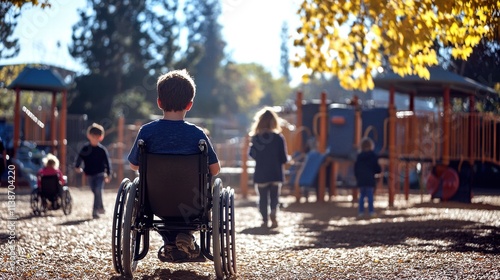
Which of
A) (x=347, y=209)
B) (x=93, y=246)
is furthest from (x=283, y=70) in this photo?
(x=93, y=246)

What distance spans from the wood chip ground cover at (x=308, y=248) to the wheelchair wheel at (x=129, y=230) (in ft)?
0.89

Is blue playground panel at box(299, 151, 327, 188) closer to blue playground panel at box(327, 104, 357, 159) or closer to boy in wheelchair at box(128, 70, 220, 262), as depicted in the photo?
blue playground panel at box(327, 104, 357, 159)

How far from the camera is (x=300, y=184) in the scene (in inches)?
645

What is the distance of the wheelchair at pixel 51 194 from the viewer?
13.0 m

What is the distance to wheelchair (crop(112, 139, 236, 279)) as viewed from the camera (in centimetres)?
576

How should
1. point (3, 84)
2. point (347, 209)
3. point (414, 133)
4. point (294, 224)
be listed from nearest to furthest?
point (294, 224), point (347, 209), point (414, 133), point (3, 84)

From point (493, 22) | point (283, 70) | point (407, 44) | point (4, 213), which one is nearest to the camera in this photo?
point (493, 22)

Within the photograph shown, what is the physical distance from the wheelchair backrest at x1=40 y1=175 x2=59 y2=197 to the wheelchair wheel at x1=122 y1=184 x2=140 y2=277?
7.42 meters

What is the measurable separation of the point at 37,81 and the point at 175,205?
1591 centimetres

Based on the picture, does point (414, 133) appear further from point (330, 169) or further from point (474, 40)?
point (474, 40)

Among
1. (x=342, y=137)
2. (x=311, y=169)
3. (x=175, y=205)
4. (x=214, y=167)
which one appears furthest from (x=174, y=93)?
(x=342, y=137)

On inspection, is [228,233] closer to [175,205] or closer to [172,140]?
[175,205]

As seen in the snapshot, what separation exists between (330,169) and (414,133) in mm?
2064

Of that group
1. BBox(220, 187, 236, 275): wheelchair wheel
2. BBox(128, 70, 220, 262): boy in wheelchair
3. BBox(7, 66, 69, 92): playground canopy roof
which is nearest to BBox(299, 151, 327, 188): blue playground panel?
BBox(7, 66, 69, 92): playground canopy roof
